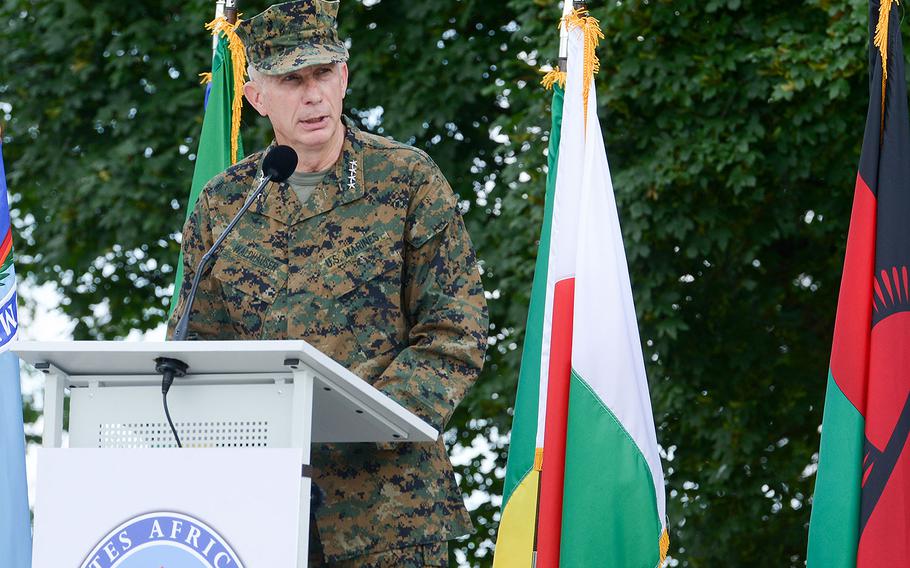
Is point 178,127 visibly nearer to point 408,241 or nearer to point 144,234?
point 144,234

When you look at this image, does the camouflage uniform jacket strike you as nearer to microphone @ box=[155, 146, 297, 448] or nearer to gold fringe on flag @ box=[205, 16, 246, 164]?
microphone @ box=[155, 146, 297, 448]

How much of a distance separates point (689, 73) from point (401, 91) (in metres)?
1.87

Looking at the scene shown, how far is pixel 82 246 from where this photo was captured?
9.39 meters

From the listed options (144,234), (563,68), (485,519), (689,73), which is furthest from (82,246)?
(563,68)

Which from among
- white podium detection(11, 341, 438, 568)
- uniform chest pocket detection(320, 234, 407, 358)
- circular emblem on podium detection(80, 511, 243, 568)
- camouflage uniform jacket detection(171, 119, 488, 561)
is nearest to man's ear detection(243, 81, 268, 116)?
camouflage uniform jacket detection(171, 119, 488, 561)

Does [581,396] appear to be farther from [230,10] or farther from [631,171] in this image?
[631,171]

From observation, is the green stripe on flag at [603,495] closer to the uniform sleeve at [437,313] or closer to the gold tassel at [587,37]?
the gold tassel at [587,37]

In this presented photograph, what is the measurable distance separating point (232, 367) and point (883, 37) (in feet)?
8.97

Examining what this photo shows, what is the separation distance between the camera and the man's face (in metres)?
3.44

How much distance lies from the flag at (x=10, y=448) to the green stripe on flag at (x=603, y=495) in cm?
196

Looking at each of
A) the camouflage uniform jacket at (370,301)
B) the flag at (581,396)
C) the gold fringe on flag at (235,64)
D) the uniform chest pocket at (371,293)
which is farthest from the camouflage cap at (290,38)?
the gold fringe on flag at (235,64)

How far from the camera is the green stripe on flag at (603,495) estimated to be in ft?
15.7

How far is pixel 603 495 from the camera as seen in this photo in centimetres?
484

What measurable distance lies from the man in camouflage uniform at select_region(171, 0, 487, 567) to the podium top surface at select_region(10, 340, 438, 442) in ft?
0.72
